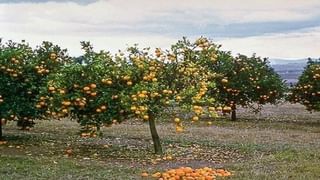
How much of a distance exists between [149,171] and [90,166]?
202 centimetres

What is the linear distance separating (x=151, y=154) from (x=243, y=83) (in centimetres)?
2142

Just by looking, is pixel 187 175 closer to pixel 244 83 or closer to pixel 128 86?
pixel 128 86

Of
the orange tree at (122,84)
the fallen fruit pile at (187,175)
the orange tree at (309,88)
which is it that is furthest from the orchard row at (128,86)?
the orange tree at (309,88)

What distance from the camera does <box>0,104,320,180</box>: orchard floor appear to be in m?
15.2

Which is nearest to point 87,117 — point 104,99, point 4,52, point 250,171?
point 104,99

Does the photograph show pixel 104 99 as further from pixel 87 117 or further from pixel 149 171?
pixel 149 171

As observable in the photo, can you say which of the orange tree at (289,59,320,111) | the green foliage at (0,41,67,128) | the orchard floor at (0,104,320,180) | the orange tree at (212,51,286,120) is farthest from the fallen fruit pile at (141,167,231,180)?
the orange tree at (212,51,286,120)

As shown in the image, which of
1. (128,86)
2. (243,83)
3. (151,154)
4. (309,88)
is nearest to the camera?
(128,86)

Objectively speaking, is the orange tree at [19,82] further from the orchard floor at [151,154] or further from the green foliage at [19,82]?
the orchard floor at [151,154]

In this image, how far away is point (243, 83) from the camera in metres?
41.0

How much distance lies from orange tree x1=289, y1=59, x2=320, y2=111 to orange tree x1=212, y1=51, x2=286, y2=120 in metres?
1.52

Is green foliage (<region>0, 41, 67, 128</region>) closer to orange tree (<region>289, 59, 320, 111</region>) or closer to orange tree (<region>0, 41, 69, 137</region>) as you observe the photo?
orange tree (<region>0, 41, 69, 137</region>)

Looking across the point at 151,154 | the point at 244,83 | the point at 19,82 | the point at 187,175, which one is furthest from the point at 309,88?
the point at 187,175

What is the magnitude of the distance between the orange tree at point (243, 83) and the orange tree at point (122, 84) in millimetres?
21419
